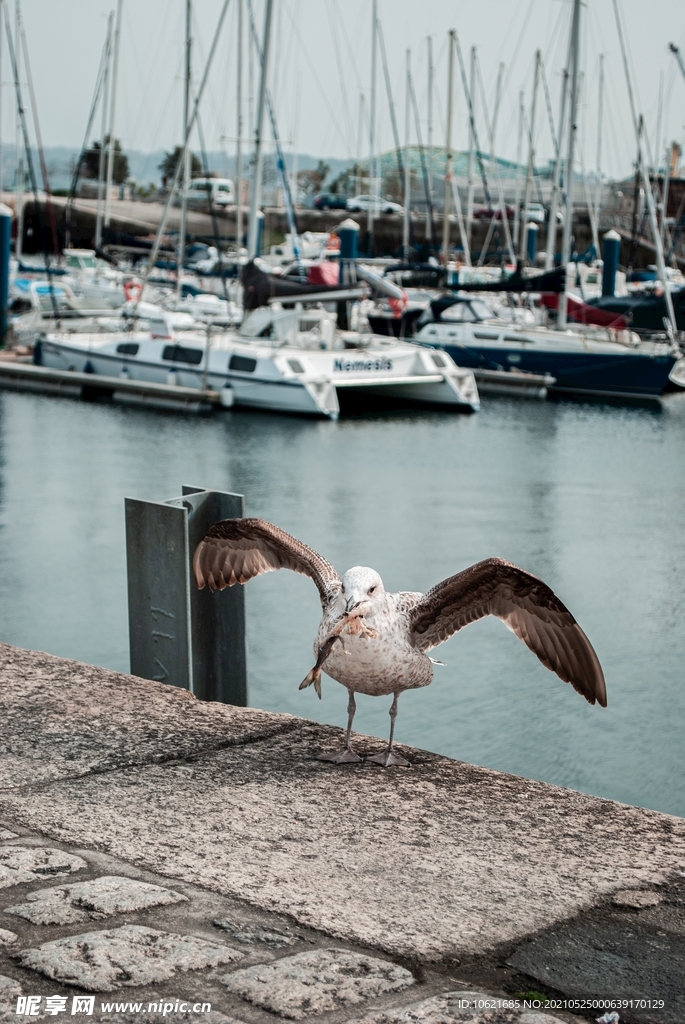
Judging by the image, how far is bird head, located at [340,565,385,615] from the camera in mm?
4565

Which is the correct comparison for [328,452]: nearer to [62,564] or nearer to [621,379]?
[62,564]

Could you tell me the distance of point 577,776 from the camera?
9.84 m

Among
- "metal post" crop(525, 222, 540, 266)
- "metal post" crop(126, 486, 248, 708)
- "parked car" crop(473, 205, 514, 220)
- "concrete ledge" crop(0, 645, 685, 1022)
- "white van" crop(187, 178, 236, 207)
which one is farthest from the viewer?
"white van" crop(187, 178, 236, 207)

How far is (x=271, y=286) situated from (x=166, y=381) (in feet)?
11.0

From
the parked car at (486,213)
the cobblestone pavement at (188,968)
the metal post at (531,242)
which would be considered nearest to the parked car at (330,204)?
the parked car at (486,213)

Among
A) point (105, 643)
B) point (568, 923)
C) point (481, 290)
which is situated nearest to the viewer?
point (568, 923)

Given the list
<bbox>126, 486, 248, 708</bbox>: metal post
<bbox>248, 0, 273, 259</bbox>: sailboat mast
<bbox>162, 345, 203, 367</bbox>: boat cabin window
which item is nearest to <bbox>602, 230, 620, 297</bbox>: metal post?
<bbox>248, 0, 273, 259</bbox>: sailboat mast

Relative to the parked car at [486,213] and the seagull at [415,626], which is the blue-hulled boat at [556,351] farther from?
the parked car at [486,213]

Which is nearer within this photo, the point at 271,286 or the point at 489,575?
the point at 489,575

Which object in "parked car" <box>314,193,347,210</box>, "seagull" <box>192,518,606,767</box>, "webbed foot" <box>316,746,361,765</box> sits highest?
"parked car" <box>314,193,347,210</box>

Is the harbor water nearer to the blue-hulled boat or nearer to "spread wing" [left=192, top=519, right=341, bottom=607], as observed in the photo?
"spread wing" [left=192, top=519, right=341, bottom=607]

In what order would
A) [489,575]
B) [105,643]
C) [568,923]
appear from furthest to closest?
[105,643] < [489,575] < [568,923]

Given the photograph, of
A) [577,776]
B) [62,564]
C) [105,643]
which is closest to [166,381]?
[62,564]

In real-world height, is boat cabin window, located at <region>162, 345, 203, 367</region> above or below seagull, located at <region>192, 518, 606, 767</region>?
above
